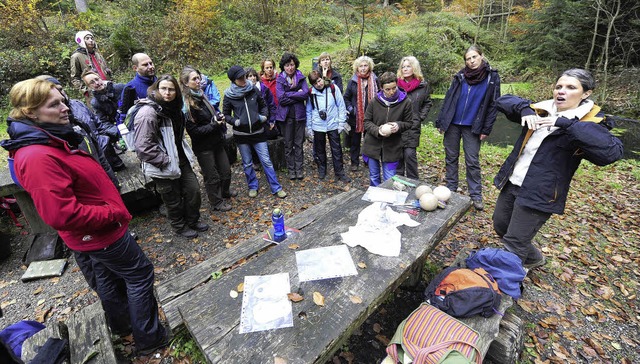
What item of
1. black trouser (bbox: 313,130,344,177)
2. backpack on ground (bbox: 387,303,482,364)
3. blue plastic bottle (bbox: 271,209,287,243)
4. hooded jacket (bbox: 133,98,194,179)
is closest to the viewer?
backpack on ground (bbox: 387,303,482,364)

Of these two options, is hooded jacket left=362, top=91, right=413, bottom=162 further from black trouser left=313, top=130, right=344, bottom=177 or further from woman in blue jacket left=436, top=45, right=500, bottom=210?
black trouser left=313, top=130, right=344, bottom=177

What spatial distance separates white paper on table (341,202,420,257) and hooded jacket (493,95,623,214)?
1164 millimetres

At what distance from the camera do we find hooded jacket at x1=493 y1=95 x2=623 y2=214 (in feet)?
7.64

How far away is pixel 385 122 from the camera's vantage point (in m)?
4.39

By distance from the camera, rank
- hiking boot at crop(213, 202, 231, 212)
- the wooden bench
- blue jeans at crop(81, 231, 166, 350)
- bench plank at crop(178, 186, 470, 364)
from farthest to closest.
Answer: hiking boot at crop(213, 202, 231, 212)
blue jeans at crop(81, 231, 166, 350)
the wooden bench
bench plank at crop(178, 186, 470, 364)

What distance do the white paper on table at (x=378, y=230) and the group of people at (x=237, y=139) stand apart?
1254 millimetres

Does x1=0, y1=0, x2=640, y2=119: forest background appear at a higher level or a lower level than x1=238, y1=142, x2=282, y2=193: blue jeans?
higher

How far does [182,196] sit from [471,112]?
4.42m

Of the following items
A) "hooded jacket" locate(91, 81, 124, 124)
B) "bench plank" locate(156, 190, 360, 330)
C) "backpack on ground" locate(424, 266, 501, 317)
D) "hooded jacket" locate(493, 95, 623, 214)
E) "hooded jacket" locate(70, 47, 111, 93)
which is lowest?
"backpack on ground" locate(424, 266, 501, 317)

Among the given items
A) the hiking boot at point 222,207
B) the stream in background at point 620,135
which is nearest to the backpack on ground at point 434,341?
the hiking boot at point 222,207

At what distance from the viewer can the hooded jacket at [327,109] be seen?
536cm

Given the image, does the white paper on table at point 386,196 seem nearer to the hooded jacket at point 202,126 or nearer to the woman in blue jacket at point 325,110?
the woman in blue jacket at point 325,110

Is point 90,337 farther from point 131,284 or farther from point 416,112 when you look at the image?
point 416,112

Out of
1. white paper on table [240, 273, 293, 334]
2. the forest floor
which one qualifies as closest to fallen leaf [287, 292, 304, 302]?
white paper on table [240, 273, 293, 334]
